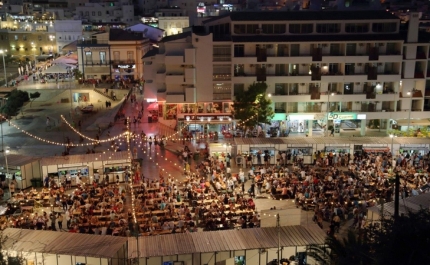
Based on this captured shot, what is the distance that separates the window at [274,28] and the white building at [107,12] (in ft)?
212

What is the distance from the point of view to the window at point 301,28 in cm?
4562

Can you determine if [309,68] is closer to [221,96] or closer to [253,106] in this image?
[253,106]

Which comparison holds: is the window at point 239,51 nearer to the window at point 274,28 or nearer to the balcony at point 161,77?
the window at point 274,28

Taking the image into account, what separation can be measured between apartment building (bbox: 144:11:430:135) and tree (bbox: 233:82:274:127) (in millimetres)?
2292

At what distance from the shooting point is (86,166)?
31.7 metres

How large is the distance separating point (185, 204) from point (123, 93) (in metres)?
34.6

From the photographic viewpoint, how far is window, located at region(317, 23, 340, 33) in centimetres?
4584

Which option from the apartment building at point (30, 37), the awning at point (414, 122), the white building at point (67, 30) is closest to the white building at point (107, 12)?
the apartment building at point (30, 37)

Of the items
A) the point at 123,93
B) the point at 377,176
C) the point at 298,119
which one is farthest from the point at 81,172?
the point at 123,93

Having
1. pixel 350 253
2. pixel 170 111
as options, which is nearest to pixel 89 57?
pixel 170 111

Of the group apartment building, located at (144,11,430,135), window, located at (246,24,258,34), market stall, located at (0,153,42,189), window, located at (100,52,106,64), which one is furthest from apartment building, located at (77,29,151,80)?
market stall, located at (0,153,42,189)

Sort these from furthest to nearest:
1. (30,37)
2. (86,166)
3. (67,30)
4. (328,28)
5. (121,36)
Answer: (30,37), (67,30), (121,36), (328,28), (86,166)

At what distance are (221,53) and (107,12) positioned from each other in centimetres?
6843

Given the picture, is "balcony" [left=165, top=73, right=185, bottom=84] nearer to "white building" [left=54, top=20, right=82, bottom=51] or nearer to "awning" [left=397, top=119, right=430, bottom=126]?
"awning" [left=397, top=119, right=430, bottom=126]
